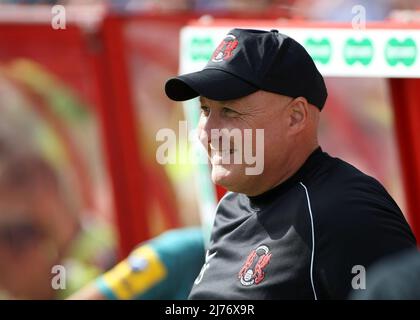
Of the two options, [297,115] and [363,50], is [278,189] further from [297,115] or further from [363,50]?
[363,50]

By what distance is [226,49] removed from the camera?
2977 millimetres

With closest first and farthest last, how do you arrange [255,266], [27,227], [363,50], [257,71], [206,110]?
[255,266]
[257,71]
[206,110]
[363,50]
[27,227]

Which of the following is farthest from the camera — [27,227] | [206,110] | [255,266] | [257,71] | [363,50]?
[27,227]

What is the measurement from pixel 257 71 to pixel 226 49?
133mm

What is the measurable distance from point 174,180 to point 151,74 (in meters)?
0.52

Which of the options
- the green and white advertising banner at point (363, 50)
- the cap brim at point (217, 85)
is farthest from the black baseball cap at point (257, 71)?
the green and white advertising banner at point (363, 50)

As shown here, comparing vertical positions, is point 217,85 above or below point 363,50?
below

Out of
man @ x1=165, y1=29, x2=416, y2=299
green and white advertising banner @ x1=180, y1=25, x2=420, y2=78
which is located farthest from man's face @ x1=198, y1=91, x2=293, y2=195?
green and white advertising banner @ x1=180, y1=25, x2=420, y2=78

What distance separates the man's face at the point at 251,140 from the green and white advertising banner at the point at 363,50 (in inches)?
21.3

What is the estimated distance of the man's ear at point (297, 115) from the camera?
2.93 meters

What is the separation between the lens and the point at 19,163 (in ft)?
17.0

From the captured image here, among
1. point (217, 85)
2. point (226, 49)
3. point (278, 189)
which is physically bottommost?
point (278, 189)

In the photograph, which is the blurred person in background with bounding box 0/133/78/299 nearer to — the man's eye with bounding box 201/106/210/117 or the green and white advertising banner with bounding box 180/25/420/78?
the green and white advertising banner with bounding box 180/25/420/78

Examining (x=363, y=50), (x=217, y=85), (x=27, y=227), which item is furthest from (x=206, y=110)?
(x=27, y=227)
